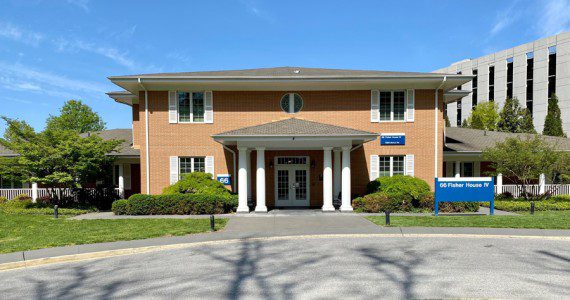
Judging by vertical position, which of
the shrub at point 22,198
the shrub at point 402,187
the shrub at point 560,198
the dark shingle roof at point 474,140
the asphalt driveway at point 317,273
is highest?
the dark shingle roof at point 474,140

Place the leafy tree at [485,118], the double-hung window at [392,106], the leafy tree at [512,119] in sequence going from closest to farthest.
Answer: the double-hung window at [392,106]
the leafy tree at [512,119]
the leafy tree at [485,118]

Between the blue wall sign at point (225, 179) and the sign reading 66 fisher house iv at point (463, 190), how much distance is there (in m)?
9.98

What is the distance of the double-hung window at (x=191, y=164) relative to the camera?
60.6 feet

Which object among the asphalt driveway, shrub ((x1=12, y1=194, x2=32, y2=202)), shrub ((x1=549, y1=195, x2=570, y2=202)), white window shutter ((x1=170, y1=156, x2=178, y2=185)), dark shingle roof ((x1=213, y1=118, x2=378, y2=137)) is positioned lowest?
shrub ((x1=549, y1=195, x2=570, y2=202))

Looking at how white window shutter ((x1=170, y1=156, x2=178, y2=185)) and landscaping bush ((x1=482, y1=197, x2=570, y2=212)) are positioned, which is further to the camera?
white window shutter ((x1=170, y1=156, x2=178, y2=185))

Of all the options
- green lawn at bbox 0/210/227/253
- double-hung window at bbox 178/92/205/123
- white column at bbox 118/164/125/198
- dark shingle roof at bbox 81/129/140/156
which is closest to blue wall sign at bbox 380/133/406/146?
green lawn at bbox 0/210/227/253

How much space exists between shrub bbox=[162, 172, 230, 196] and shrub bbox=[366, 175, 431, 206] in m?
7.38

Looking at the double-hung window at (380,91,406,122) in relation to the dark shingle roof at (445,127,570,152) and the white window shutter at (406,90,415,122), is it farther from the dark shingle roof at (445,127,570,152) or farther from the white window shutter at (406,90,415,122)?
the dark shingle roof at (445,127,570,152)

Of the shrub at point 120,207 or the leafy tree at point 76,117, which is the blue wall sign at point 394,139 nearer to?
the shrub at point 120,207

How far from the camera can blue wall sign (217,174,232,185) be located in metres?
18.2

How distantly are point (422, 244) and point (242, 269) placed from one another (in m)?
5.32

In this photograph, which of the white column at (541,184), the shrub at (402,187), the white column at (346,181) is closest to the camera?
the white column at (346,181)

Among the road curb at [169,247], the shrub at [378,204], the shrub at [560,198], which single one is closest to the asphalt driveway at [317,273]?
the road curb at [169,247]

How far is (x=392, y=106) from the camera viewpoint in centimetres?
1855
